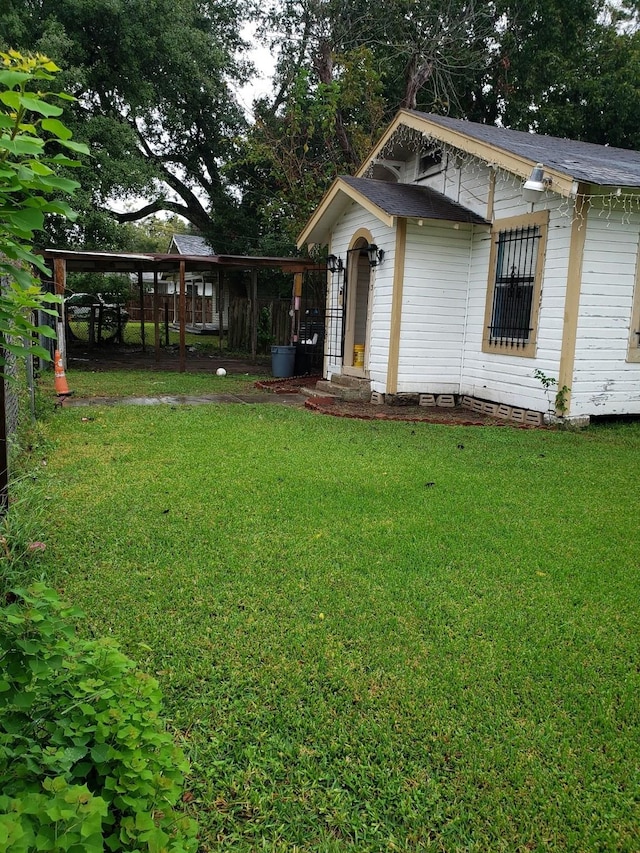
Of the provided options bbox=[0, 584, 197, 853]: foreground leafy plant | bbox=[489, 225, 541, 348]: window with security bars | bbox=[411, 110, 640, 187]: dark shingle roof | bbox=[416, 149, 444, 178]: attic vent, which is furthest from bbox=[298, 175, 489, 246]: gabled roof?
bbox=[0, 584, 197, 853]: foreground leafy plant

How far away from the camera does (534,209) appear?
861cm

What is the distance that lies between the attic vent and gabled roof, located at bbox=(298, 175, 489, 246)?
13.4 inches

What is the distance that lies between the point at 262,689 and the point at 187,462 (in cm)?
358

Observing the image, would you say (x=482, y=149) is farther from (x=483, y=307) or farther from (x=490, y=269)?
(x=483, y=307)

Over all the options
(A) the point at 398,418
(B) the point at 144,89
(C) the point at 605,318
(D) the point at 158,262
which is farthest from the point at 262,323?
(C) the point at 605,318

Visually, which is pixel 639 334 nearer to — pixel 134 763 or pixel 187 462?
pixel 187 462

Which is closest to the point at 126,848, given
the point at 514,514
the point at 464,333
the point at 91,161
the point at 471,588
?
the point at 471,588

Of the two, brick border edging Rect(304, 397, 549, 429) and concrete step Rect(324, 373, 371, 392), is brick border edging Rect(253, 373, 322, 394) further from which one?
brick border edging Rect(304, 397, 549, 429)

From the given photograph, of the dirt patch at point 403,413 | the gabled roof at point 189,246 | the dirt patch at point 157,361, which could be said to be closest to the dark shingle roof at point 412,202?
the dirt patch at point 403,413

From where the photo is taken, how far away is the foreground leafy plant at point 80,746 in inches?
55.2

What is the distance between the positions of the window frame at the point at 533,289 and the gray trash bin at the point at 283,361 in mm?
5405

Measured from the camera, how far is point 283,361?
1416 centimetres

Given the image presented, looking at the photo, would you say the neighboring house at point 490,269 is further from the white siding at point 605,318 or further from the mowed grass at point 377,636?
the mowed grass at point 377,636

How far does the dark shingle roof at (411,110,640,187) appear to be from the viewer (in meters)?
7.31
